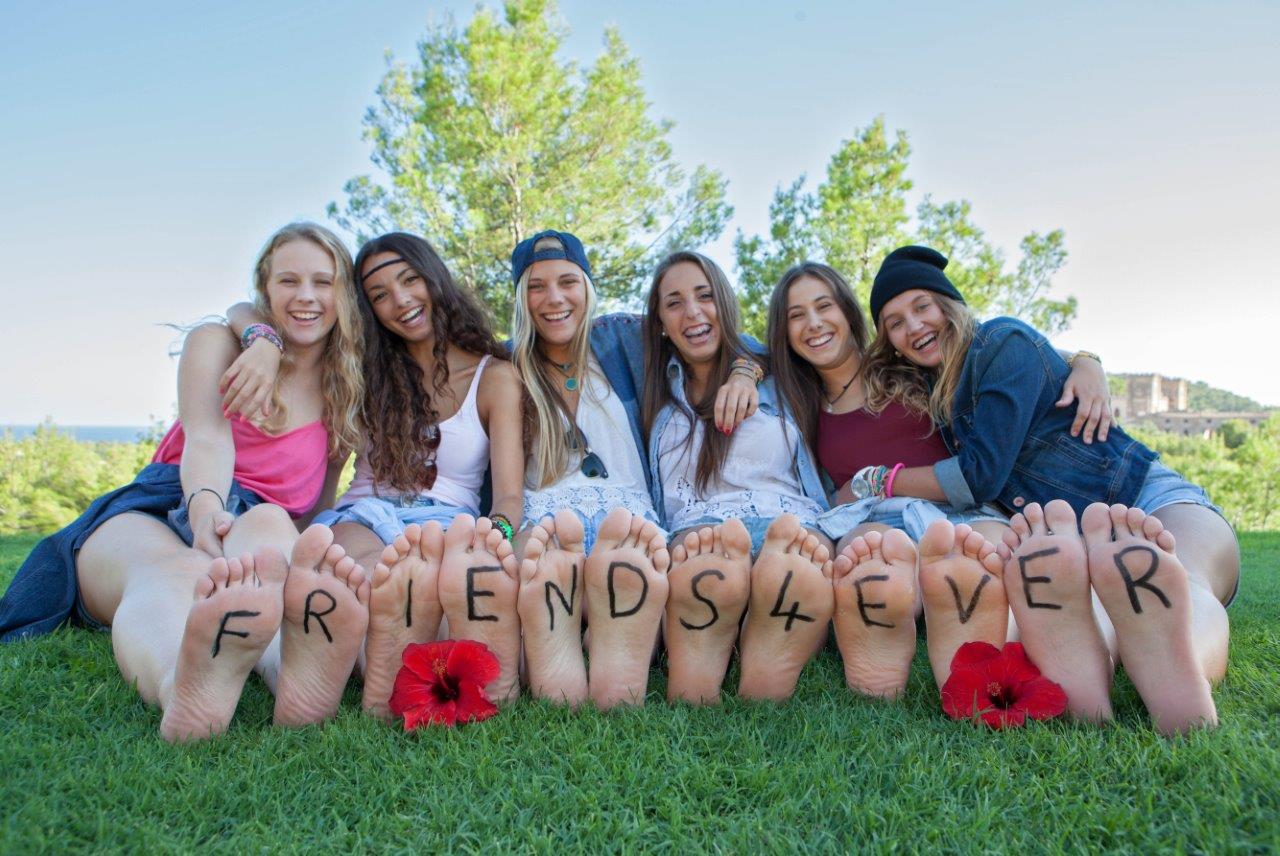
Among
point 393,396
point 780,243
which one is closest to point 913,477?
point 393,396

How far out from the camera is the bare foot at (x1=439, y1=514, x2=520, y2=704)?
1727 millimetres

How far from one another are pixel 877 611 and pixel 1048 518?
0.39m

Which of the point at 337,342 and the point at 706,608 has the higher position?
the point at 337,342

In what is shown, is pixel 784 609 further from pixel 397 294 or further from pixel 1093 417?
pixel 397 294

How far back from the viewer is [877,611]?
1731 millimetres

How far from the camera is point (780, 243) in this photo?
11258 mm

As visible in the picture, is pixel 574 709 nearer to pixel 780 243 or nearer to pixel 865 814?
pixel 865 814

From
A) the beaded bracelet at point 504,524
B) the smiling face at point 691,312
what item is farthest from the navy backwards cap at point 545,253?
the beaded bracelet at point 504,524

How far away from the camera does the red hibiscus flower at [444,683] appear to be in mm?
1627

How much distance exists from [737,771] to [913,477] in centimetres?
139

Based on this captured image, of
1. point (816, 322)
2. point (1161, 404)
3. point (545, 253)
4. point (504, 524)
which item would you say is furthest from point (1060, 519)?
point (1161, 404)

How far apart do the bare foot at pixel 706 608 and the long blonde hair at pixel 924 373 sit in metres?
1.15

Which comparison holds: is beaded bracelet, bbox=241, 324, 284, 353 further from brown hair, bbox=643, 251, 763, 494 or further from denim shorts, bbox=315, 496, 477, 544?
brown hair, bbox=643, 251, 763, 494

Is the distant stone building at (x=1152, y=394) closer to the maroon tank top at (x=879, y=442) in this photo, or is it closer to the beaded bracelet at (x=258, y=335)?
the maroon tank top at (x=879, y=442)
